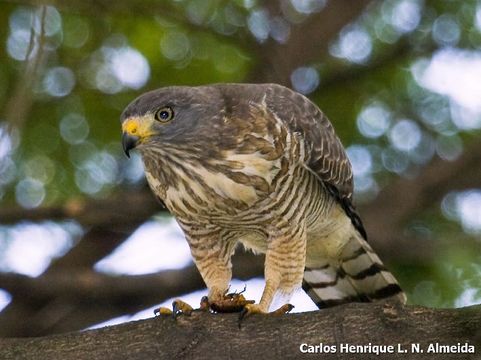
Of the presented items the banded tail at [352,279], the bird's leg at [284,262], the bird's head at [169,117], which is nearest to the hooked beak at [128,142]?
the bird's head at [169,117]

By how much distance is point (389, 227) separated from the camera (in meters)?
6.96

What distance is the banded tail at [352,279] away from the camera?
6.14 meters

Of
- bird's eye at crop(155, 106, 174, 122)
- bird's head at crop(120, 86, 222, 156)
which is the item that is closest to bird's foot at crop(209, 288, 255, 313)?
bird's head at crop(120, 86, 222, 156)

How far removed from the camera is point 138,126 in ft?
16.3

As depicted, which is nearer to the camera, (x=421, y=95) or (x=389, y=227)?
(x=389, y=227)

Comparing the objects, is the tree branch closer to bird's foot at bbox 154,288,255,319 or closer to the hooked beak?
bird's foot at bbox 154,288,255,319

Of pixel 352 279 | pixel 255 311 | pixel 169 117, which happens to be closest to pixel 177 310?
pixel 255 311

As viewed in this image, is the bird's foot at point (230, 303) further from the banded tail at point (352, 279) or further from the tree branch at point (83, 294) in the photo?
the tree branch at point (83, 294)

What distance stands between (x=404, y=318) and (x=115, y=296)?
2664 millimetres

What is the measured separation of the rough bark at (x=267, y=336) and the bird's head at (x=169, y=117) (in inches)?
38.5

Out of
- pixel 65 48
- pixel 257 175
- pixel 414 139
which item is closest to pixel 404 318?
pixel 257 175

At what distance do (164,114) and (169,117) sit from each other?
35 mm

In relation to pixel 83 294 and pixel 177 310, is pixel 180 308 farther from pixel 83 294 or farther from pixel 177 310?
pixel 83 294

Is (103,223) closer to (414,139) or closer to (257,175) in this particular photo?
(257,175)
